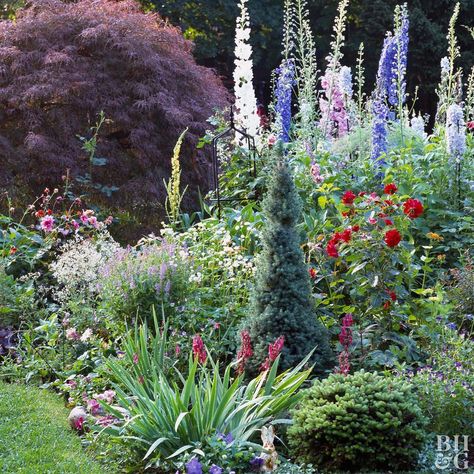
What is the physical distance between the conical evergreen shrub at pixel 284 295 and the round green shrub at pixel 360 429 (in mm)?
645

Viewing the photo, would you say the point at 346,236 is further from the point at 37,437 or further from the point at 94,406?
the point at 37,437

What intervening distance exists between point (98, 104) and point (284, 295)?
4005 mm

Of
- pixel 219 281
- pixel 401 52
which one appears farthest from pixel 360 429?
pixel 401 52

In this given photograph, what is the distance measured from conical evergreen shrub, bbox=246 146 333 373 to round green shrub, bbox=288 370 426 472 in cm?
65

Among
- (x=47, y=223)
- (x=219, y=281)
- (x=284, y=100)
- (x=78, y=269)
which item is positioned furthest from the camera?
(x=284, y=100)

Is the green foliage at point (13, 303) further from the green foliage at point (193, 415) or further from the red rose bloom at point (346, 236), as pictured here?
the red rose bloom at point (346, 236)

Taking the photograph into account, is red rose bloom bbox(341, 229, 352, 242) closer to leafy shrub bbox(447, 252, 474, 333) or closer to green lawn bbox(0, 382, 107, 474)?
leafy shrub bbox(447, 252, 474, 333)

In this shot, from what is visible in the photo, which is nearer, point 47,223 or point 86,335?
point 86,335

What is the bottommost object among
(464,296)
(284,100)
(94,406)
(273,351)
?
(94,406)

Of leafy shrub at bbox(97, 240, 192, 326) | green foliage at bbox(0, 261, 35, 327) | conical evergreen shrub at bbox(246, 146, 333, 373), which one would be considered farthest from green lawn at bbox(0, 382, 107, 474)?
conical evergreen shrub at bbox(246, 146, 333, 373)

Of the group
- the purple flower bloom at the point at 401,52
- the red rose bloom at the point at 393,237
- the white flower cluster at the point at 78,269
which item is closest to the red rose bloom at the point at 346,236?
the red rose bloom at the point at 393,237

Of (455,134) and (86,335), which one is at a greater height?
(455,134)

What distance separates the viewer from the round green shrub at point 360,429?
11.8ft

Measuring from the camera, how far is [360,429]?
3625 mm
